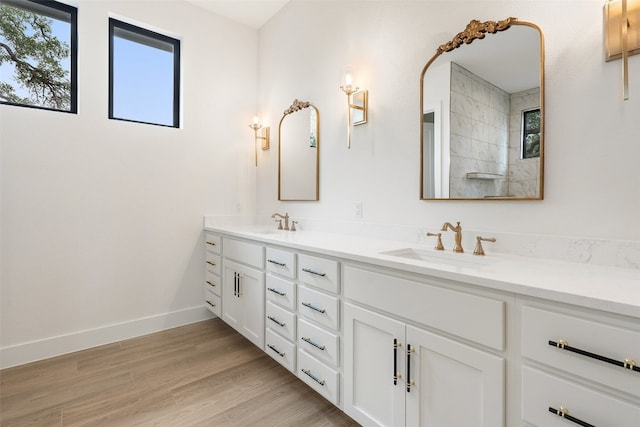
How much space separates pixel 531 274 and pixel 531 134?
70cm

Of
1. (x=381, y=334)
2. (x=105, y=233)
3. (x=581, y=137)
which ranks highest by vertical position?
(x=581, y=137)

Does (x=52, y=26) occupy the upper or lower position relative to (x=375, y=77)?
upper

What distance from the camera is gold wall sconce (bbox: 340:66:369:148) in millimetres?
2180

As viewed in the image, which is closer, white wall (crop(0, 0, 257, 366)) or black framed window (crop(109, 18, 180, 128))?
white wall (crop(0, 0, 257, 366))

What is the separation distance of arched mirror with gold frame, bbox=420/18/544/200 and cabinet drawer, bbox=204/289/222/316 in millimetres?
1930

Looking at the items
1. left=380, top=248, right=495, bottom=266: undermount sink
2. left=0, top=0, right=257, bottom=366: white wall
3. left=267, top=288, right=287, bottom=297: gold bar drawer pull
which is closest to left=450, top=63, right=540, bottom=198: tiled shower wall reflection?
left=380, top=248, right=495, bottom=266: undermount sink

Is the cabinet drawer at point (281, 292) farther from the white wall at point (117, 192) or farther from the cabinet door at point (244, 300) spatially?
the white wall at point (117, 192)

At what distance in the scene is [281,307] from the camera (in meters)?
1.97

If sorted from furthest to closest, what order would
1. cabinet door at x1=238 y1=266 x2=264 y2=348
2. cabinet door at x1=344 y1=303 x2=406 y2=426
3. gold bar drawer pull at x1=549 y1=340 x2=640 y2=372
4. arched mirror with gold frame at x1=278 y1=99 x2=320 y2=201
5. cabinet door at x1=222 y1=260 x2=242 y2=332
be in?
arched mirror with gold frame at x1=278 y1=99 x2=320 y2=201
cabinet door at x1=222 y1=260 x2=242 y2=332
cabinet door at x1=238 y1=266 x2=264 y2=348
cabinet door at x1=344 y1=303 x2=406 y2=426
gold bar drawer pull at x1=549 y1=340 x2=640 y2=372

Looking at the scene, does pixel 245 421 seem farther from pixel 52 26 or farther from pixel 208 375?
pixel 52 26

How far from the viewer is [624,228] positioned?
1.22 m

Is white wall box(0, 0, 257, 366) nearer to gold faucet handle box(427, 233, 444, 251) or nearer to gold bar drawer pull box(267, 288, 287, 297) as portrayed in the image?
gold bar drawer pull box(267, 288, 287, 297)

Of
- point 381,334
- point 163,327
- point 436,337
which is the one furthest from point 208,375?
point 436,337

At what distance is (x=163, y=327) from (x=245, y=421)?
1551mm
